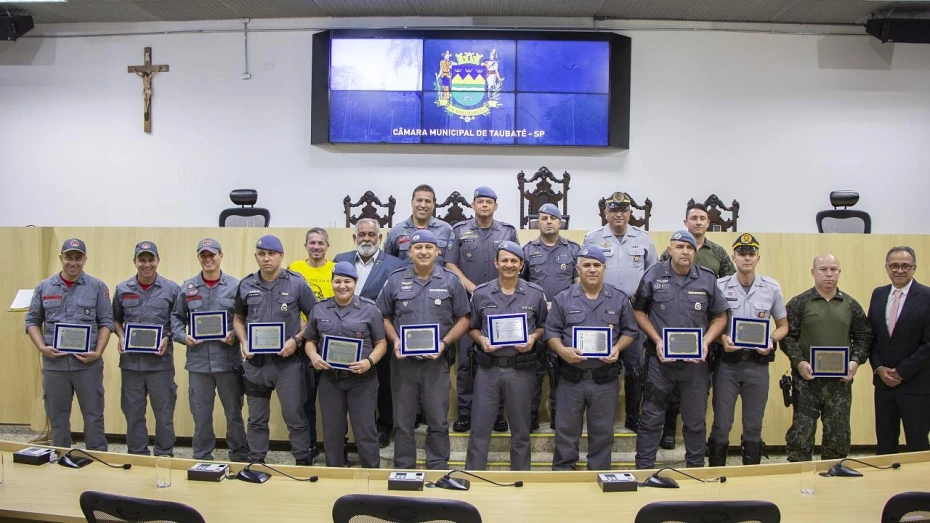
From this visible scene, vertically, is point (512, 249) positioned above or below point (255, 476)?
above

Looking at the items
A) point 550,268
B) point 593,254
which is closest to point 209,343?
point 550,268

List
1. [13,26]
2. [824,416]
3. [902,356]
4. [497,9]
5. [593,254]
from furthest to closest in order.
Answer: [13,26] → [497,9] → [824,416] → [902,356] → [593,254]

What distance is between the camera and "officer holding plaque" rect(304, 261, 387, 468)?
4258 millimetres

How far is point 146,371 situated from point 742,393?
4.20 meters

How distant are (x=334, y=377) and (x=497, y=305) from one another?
1166mm

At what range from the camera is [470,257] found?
510cm

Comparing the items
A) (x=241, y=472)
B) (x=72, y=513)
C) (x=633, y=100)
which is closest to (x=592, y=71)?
(x=633, y=100)

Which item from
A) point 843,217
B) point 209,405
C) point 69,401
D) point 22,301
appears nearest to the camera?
point 209,405

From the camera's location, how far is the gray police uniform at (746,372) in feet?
14.7

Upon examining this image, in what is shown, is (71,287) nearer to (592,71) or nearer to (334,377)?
(334,377)

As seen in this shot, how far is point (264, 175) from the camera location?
27.9 ft

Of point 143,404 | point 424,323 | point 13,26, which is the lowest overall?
point 143,404

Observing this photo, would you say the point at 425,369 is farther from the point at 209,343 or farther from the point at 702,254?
the point at 702,254

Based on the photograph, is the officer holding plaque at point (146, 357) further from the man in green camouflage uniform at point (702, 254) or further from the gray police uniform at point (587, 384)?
the man in green camouflage uniform at point (702, 254)
